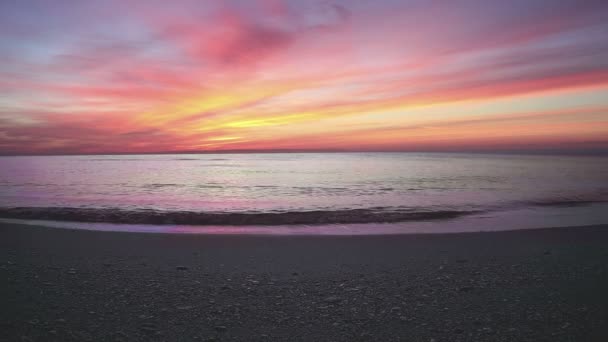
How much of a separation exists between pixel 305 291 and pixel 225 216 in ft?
40.0

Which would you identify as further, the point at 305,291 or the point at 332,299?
the point at 305,291

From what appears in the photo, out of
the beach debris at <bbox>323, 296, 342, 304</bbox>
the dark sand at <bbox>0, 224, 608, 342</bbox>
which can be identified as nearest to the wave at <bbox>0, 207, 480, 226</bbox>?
the dark sand at <bbox>0, 224, 608, 342</bbox>

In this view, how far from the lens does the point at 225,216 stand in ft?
59.6

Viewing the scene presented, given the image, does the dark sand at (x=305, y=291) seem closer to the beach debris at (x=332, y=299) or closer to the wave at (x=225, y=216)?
the beach debris at (x=332, y=299)

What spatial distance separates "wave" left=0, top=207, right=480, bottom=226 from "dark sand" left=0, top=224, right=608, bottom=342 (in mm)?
6158

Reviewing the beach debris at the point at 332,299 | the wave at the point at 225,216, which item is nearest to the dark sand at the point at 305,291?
the beach debris at the point at 332,299

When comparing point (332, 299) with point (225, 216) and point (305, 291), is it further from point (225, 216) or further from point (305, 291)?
point (225, 216)

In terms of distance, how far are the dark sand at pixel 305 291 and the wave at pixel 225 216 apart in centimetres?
616

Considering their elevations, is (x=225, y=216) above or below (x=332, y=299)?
below

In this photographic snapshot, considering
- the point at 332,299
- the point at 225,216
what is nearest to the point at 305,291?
the point at 332,299

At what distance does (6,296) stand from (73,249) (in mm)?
4108

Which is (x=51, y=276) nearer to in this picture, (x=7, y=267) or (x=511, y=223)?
(x=7, y=267)

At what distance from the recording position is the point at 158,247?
10.6 meters

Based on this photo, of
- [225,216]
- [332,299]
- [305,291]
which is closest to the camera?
[332,299]
